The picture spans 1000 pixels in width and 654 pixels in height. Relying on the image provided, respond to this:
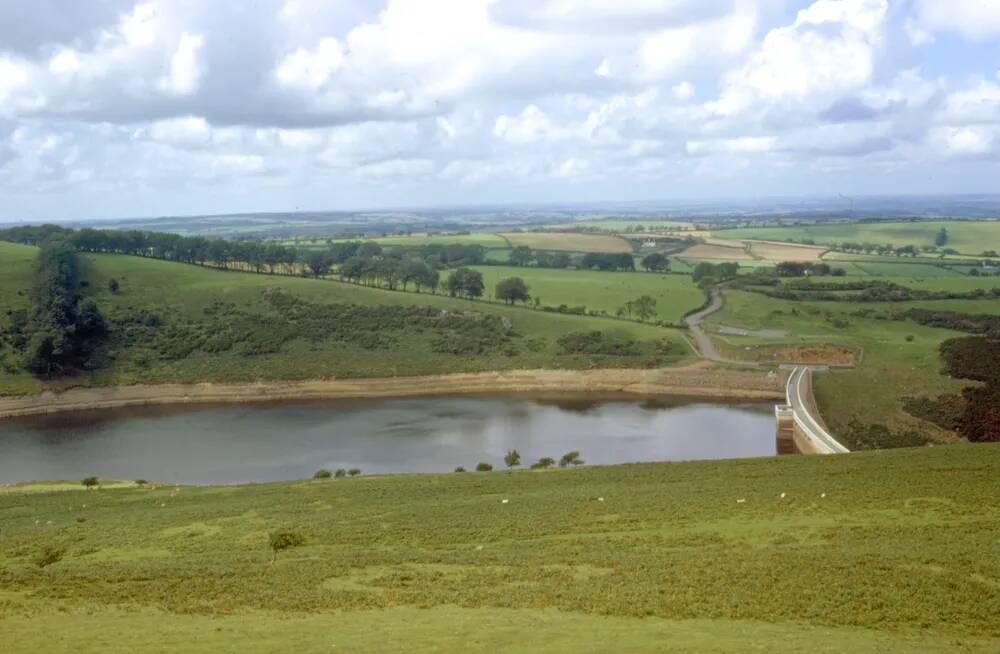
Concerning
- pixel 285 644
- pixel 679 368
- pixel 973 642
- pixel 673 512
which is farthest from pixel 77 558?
pixel 679 368

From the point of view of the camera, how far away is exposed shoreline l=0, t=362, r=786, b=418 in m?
69.1

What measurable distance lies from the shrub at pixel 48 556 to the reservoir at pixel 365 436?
19.7 m

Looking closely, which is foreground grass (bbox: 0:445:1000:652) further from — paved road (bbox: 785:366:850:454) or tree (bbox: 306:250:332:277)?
tree (bbox: 306:250:332:277)

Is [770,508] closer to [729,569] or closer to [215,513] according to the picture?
[729,569]

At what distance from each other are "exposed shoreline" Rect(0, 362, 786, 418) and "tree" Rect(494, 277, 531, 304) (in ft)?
83.1

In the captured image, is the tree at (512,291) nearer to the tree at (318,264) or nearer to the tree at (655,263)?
the tree at (318,264)

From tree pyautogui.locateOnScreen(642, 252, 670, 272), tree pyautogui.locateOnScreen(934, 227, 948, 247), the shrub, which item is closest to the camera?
the shrub

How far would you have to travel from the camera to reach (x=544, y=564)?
21.6 metres

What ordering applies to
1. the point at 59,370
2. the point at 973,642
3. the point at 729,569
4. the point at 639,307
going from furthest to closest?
1. the point at 639,307
2. the point at 59,370
3. the point at 729,569
4. the point at 973,642

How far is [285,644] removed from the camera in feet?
51.8

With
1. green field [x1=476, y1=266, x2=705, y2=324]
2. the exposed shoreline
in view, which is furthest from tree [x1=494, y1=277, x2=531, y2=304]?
the exposed shoreline

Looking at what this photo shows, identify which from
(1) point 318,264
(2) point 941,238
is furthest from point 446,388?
(2) point 941,238

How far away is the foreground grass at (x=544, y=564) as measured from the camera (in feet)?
53.9

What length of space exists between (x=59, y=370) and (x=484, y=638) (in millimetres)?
69038
